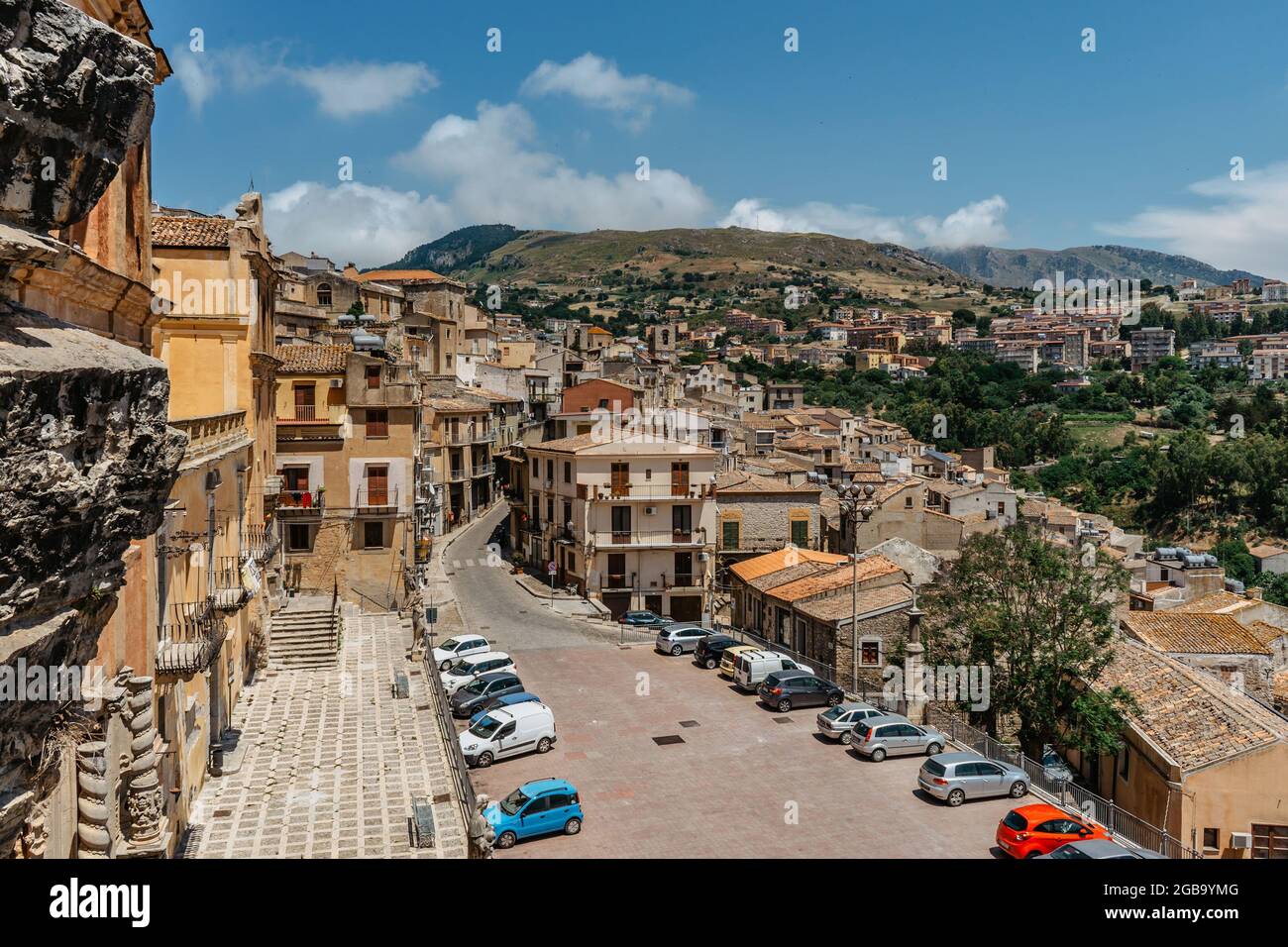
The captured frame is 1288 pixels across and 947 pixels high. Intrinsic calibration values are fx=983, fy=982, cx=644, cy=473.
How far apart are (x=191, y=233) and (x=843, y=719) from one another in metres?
18.3

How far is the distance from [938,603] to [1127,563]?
91.3 ft

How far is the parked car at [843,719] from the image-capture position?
23125 millimetres

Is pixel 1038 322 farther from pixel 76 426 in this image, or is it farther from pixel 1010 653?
pixel 76 426

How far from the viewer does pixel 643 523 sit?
4316cm

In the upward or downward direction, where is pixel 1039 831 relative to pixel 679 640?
upward

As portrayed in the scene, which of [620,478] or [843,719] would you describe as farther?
[620,478]

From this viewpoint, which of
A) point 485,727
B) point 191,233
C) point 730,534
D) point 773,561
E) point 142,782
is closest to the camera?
point 142,782

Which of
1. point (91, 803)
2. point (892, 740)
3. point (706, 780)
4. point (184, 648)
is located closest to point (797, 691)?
point (892, 740)

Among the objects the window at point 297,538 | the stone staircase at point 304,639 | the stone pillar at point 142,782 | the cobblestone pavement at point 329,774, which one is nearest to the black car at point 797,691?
the cobblestone pavement at point 329,774

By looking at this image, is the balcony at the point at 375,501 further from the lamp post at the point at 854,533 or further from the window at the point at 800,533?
the window at the point at 800,533

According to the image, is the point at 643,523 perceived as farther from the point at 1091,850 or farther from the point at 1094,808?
the point at 1091,850

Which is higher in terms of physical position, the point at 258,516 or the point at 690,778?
the point at 258,516

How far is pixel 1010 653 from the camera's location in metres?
25.4

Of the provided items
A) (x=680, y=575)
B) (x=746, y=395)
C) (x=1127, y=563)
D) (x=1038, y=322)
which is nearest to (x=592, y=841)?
(x=680, y=575)
